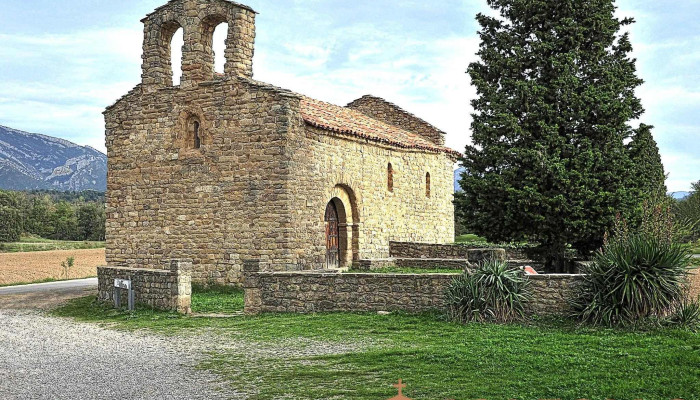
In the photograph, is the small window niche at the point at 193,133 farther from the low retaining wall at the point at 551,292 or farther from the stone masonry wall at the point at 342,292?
the low retaining wall at the point at 551,292

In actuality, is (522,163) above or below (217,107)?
below

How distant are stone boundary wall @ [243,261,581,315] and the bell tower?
23.5ft

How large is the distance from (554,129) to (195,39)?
1060 cm

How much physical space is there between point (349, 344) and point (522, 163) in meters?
8.45

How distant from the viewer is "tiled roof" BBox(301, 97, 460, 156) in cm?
2003

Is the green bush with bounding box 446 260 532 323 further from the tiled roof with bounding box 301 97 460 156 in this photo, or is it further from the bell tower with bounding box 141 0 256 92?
the bell tower with bounding box 141 0 256 92

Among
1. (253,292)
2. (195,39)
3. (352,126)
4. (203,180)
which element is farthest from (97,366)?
(352,126)

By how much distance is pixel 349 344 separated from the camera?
10.8m

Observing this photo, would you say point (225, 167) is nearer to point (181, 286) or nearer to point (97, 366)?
point (181, 286)

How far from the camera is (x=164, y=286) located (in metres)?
15.4

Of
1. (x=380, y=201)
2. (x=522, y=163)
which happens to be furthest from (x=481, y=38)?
(x=380, y=201)

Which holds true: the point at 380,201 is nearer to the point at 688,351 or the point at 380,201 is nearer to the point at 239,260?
the point at 239,260

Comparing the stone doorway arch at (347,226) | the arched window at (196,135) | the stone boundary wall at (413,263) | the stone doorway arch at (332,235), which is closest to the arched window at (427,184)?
the stone boundary wall at (413,263)

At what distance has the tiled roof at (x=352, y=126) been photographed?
20034 mm
